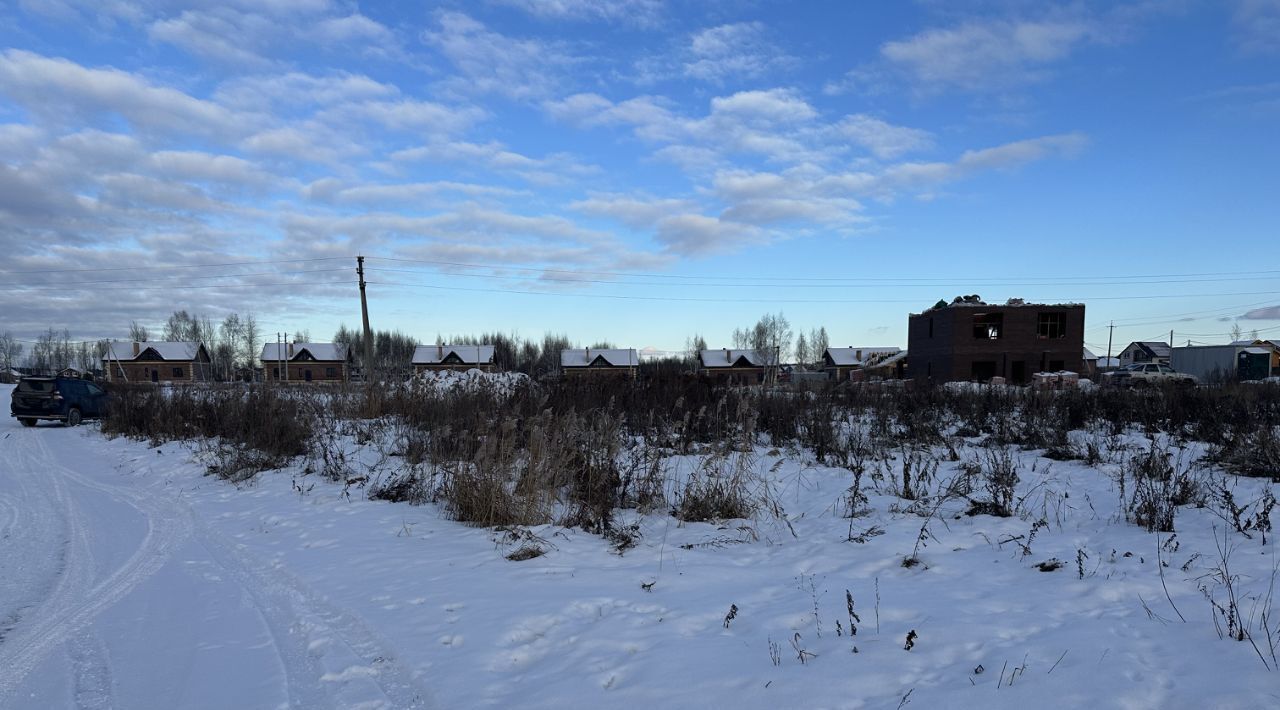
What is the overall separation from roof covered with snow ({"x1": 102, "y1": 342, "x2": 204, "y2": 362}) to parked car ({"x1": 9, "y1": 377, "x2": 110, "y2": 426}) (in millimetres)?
69515

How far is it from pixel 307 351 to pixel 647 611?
8613 centimetres

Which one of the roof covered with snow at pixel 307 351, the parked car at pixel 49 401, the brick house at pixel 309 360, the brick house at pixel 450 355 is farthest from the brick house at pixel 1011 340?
the roof covered with snow at pixel 307 351

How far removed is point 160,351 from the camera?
7525 centimetres

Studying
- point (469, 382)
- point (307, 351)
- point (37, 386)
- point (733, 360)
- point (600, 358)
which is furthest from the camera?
point (733, 360)

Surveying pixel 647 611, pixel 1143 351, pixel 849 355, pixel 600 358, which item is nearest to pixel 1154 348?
pixel 1143 351

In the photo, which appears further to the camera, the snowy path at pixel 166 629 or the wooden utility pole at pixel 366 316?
the wooden utility pole at pixel 366 316

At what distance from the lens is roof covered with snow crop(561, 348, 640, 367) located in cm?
7878

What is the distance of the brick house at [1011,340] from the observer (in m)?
42.2

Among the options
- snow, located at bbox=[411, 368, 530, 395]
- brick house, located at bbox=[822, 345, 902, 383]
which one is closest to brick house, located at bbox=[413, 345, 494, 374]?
brick house, located at bbox=[822, 345, 902, 383]

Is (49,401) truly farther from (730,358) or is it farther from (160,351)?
(160,351)

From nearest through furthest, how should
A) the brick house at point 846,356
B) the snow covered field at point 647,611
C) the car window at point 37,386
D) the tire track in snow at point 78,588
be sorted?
the snow covered field at point 647,611
the tire track in snow at point 78,588
the car window at point 37,386
the brick house at point 846,356

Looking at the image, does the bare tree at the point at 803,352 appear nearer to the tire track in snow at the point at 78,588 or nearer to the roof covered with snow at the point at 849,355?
the roof covered with snow at the point at 849,355

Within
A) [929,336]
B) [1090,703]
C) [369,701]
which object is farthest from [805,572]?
[929,336]

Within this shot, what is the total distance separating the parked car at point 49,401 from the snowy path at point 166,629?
46.8 feet
